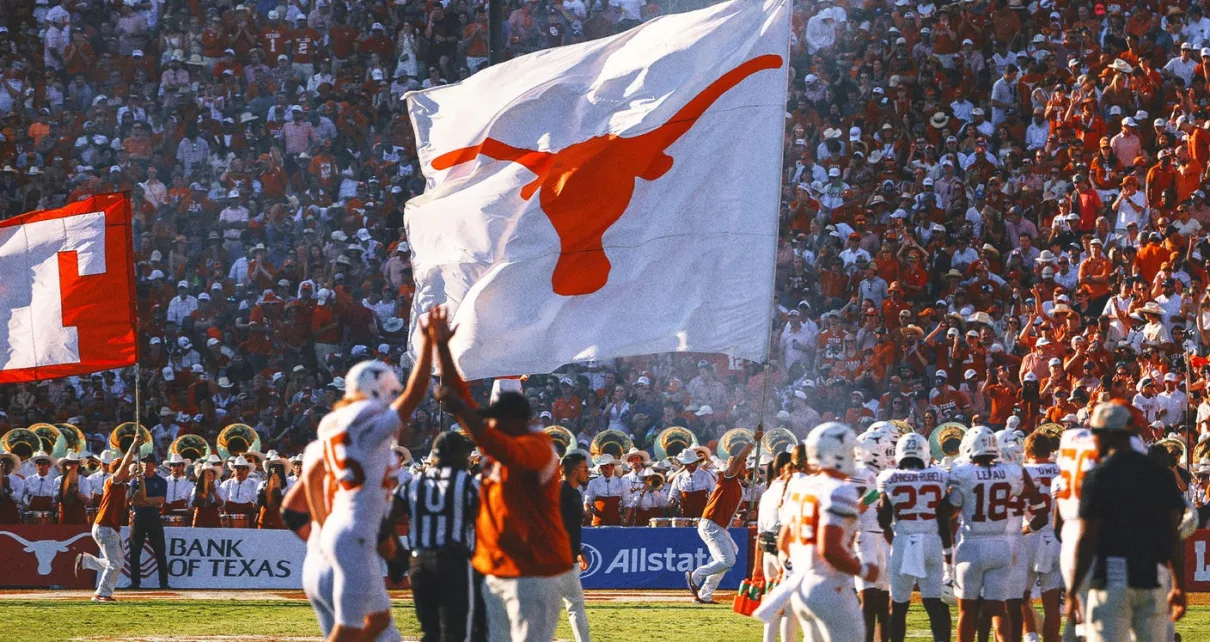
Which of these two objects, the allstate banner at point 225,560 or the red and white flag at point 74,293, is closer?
the red and white flag at point 74,293

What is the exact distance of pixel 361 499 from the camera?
27.6ft

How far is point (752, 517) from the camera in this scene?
17.5m

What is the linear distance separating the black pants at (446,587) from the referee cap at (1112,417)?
3.31 meters

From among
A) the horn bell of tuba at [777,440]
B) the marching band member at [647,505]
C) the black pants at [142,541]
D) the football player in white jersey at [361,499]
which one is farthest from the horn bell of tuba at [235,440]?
the football player in white jersey at [361,499]

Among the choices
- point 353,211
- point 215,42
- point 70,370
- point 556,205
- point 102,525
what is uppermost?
point 215,42

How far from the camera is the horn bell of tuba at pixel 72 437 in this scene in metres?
22.8

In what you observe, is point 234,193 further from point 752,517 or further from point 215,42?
point 752,517

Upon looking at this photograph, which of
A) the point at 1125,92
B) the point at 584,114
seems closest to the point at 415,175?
the point at 1125,92

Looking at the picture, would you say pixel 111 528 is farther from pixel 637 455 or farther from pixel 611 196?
pixel 611 196

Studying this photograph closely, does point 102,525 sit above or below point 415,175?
below

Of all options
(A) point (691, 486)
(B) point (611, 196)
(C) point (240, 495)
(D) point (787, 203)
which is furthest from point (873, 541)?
(D) point (787, 203)

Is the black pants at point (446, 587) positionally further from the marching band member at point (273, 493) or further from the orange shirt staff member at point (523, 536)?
the marching band member at point (273, 493)

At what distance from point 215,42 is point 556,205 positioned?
60.4 feet

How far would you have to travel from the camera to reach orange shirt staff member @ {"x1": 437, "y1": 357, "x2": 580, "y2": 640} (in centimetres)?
864
